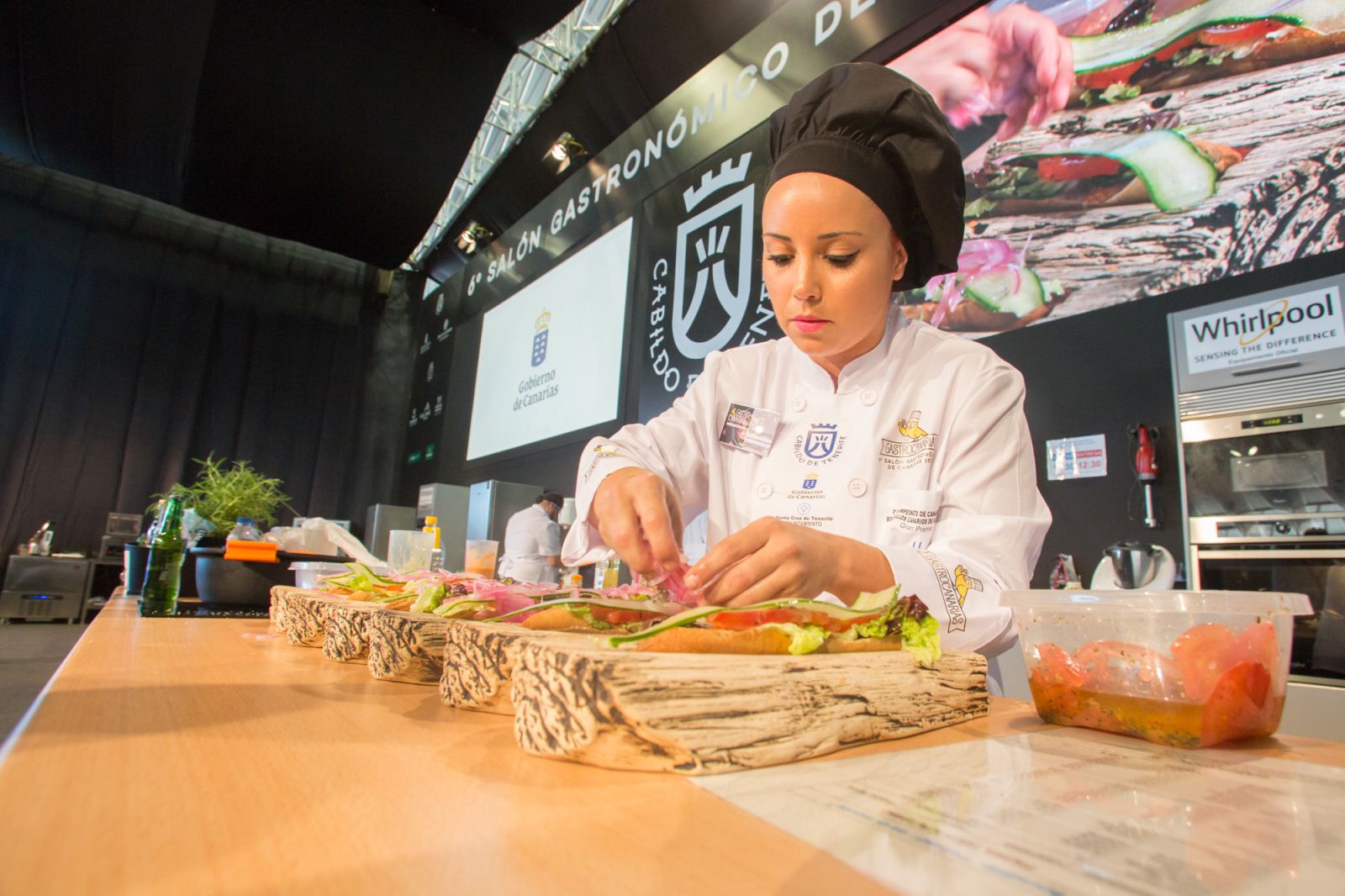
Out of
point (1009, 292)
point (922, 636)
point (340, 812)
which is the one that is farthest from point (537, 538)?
point (340, 812)

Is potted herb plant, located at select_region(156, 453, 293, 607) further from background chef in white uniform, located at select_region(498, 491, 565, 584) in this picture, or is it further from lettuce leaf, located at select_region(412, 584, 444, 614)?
background chef in white uniform, located at select_region(498, 491, 565, 584)

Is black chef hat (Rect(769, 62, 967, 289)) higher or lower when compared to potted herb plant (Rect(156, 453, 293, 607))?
higher

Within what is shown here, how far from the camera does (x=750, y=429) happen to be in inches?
54.4

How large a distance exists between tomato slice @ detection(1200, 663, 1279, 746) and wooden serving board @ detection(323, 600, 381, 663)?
0.82 metres

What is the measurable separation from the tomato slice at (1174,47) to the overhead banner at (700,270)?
1.39 metres

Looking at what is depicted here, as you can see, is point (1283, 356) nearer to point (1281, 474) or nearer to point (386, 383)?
point (1281, 474)

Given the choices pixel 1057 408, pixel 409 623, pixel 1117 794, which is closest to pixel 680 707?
pixel 1117 794

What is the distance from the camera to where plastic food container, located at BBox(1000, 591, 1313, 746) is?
1.93 ft

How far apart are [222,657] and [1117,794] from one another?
35.8 inches

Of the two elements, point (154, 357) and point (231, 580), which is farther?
point (154, 357)

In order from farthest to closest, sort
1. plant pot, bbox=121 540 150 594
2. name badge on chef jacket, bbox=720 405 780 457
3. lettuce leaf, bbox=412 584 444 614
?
plant pot, bbox=121 540 150 594, name badge on chef jacket, bbox=720 405 780 457, lettuce leaf, bbox=412 584 444 614

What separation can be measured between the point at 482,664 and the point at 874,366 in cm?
93

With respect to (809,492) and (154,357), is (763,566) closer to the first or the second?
(809,492)

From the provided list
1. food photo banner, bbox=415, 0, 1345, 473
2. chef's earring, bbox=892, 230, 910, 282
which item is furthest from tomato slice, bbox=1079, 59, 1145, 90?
chef's earring, bbox=892, 230, 910, 282
